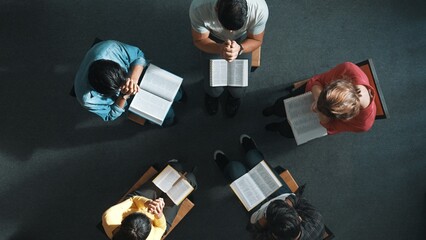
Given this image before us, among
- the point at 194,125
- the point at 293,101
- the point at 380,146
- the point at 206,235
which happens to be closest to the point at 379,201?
the point at 380,146

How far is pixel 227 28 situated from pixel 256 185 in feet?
4.30

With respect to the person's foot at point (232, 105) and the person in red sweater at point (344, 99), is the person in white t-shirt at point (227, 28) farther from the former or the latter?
the person in red sweater at point (344, 99)

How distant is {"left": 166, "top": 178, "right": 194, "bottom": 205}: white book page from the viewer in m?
2.62

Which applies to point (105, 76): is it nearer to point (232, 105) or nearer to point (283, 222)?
point (232, 105)

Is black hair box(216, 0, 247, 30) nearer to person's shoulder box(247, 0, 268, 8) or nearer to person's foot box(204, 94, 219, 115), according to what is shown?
person's shoulder box(247, 0, 268, 8)

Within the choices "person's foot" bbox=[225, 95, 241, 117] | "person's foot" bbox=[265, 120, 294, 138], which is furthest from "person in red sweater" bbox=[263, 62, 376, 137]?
"person's foot" bbox=[225, 95, 241, 117]

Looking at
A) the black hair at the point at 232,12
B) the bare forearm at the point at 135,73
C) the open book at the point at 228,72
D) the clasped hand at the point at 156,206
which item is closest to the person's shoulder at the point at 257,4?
the black hair at the point at 232,12

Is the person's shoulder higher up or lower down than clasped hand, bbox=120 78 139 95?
higher up

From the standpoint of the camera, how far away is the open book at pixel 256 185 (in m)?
2.61

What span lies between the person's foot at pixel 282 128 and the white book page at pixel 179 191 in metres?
0.99

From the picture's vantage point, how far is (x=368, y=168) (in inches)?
127

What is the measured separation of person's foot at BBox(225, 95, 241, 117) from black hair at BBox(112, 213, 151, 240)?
137cm

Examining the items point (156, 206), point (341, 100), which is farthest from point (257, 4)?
point (156, 206)

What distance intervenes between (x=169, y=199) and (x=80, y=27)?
1999mm
